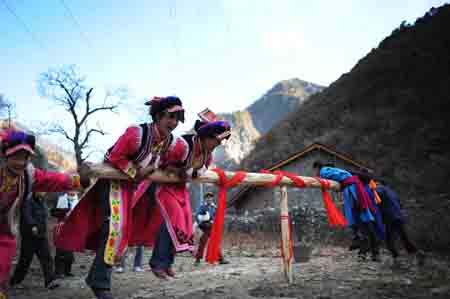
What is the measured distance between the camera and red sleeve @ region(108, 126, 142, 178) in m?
3.24

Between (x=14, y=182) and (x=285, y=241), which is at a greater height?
(x=14, y=182)

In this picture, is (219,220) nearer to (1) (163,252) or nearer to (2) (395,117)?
(1) (163,252)

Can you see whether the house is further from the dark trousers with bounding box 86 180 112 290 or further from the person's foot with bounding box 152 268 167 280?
the dark trousers with bounding box 86 180 112 290

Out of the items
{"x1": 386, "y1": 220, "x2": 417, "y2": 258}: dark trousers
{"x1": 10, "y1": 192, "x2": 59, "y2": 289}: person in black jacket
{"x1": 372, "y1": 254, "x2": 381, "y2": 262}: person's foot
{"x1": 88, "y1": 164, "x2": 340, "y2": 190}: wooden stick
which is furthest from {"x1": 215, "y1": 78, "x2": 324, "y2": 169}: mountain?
{"x1": 88, "y1": 164, "x2": 340, "y2": 190}: wooden stick

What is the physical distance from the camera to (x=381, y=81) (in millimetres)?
37781

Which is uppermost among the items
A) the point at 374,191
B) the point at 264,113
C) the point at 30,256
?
the point at 264,113

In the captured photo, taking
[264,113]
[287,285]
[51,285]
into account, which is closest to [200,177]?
[287,285]

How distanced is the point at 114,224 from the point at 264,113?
107862 millimetres

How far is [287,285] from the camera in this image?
4.89m

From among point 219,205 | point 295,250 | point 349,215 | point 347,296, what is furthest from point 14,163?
point 295,250

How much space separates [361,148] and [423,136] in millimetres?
4514

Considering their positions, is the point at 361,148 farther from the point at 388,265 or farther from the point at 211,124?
the point at 211,124

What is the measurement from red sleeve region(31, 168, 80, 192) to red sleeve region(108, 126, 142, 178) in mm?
363

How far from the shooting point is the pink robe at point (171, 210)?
3.39m
